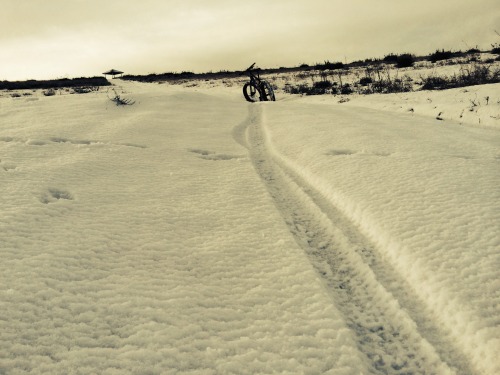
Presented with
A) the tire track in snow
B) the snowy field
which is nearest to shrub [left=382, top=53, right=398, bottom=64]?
the snowy field

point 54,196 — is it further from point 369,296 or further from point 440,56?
point 440,56

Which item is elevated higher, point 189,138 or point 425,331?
point 189,138

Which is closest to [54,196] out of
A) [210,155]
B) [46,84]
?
[210,155]

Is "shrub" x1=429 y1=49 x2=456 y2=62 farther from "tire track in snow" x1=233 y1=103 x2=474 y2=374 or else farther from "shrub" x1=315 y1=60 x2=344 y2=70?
"tire track in snow" x1=233 y1=103 x2=474 y2=374

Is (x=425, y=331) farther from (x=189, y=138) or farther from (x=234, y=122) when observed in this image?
(x=234, y=122)

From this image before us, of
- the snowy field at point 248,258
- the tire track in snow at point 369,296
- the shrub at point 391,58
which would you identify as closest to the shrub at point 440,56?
the shrub at point 391,58

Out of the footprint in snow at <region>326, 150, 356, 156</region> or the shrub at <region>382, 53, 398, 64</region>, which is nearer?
the footprint in snow at <region>326, 150, 356, 156</region>

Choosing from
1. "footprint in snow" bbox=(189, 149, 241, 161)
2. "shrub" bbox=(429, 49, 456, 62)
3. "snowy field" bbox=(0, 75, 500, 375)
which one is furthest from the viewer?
"shrub" bbox=(429, 49, 456, 62)

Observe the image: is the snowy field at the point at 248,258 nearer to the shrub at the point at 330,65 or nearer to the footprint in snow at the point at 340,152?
the footprint in snow at the point at 340,152

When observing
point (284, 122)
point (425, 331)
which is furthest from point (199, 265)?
point (284, 122)

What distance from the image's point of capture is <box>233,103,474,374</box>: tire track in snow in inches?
46.3

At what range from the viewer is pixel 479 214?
191cm

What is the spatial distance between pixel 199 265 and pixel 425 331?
0.91m

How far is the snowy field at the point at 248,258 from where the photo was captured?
1.13m
